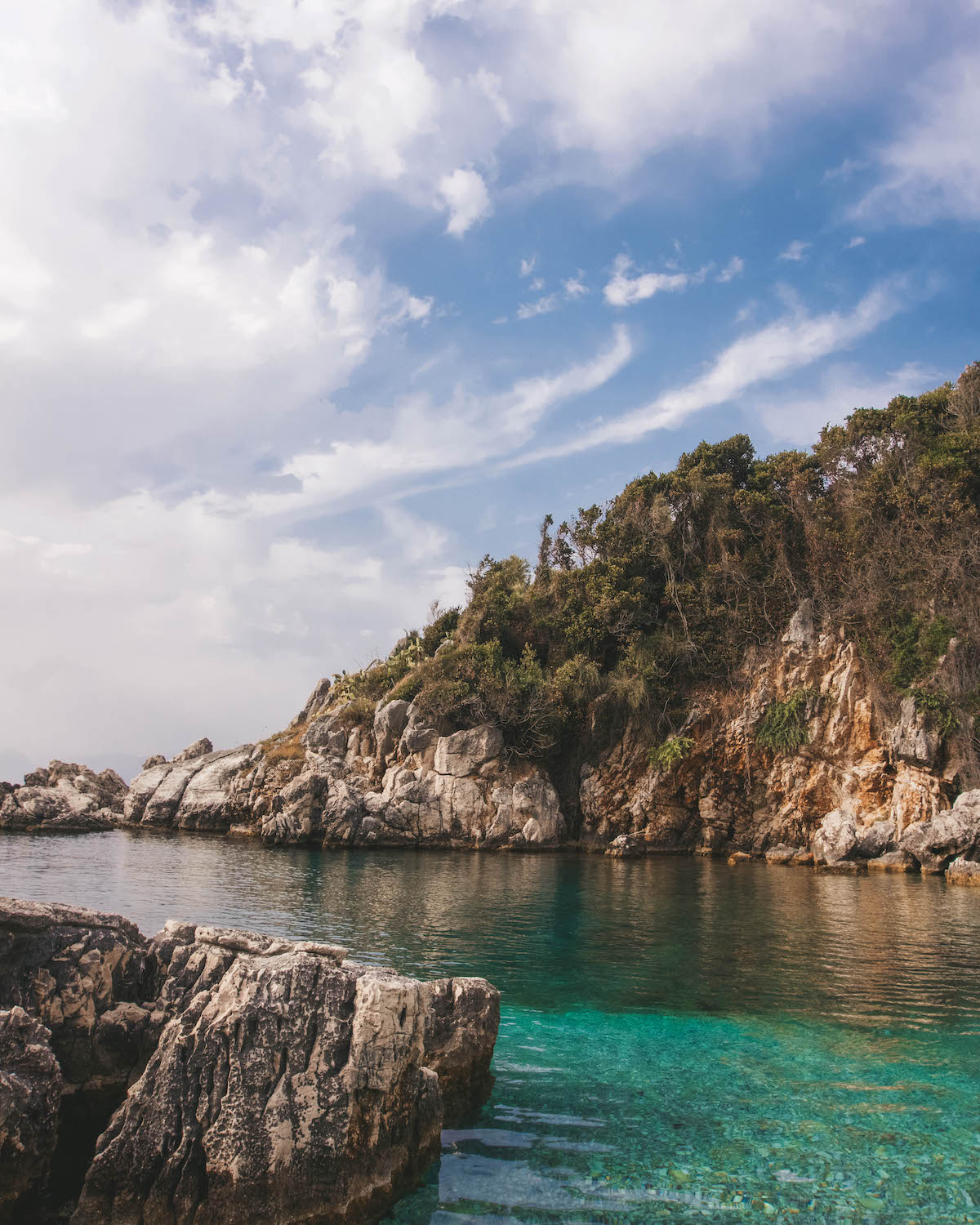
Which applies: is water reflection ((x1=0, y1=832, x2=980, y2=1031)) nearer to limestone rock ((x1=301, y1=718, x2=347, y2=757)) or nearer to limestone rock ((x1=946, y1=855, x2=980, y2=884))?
limestone rock ((x1=946, y1=855, x2=980, y2=884))

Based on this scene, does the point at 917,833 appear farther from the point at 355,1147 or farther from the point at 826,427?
the point at 355,1147

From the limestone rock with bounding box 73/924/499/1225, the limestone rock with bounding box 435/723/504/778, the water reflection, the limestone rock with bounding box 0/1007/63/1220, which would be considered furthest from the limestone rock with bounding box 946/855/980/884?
the limestone rock with bounding box 0/1007/63/1220

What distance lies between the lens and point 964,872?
2753 centimetres

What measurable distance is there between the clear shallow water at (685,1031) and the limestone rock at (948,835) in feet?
15.7

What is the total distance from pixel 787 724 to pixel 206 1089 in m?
39.6

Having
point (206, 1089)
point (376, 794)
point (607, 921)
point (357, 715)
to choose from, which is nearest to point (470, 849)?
point (376, 794)

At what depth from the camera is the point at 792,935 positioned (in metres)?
16.8

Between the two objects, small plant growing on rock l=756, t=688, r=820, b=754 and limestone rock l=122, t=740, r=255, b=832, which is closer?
small plant growing on rock l=756, t=688, r=820, b=754

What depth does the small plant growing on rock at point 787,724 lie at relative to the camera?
1566 inches

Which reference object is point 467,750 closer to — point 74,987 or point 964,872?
point 964,872

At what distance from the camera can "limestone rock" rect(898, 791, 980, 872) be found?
2888cm

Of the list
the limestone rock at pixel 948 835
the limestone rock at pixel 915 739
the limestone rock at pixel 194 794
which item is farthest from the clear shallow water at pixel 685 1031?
the limestone rock at pixel 194 794

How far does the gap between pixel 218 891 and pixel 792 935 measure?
53.2 ft

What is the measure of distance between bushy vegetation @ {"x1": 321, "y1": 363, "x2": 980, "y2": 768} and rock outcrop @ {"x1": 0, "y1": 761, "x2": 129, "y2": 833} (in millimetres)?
19631
